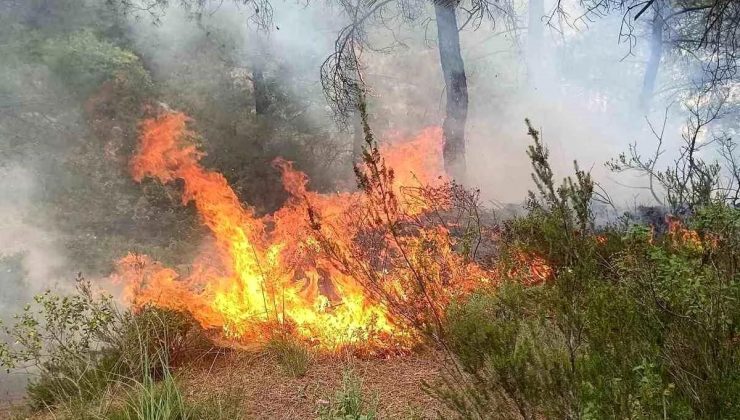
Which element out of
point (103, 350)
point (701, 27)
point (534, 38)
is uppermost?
point (534, 38)

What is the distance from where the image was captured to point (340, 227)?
6.33 m

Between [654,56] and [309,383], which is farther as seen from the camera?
[654,56]

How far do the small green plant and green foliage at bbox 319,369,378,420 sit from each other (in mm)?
609

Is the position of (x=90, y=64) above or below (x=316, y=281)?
above

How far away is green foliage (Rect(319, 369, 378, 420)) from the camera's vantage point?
2963 millimetres

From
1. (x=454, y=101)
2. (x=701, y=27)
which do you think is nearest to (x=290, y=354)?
(x=454, y=101)

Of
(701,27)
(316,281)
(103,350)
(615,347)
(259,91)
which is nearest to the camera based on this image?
(615,347)

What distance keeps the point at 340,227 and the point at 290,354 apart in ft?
8.08

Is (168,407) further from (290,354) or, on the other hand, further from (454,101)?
(454,101)

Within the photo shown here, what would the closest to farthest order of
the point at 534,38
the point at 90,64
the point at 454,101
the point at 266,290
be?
the point at 266,290 < the point at 454,101 < the point at 90,64 < the point at 534,38

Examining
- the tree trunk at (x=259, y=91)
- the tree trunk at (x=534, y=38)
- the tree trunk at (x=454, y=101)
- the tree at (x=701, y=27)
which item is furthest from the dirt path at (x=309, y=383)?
the tree trunk at (x=534, y=38)

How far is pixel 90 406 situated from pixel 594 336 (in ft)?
10.2

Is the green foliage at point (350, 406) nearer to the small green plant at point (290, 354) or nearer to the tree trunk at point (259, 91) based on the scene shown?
the small green plant at point (290, 354)

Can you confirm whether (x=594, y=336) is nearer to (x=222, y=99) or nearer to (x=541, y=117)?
(x=222, y=99)
